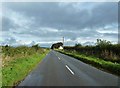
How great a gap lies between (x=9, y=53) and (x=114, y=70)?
18172mm

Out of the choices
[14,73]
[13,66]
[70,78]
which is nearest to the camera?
[70,78]

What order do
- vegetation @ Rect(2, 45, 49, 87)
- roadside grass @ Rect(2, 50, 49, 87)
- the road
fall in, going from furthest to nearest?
vegetation @ Rect(2, 45, 49, 87) < roadside grass @ Rect(2, 50, 49, 87) < the road

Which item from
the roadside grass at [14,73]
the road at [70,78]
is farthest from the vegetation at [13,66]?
the road at [70,78]

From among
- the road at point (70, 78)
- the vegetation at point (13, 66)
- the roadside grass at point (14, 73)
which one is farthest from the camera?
the vegetation at point (13, 66)

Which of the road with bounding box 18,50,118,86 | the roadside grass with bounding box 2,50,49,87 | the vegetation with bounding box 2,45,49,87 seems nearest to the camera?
the road with bounding box 18,50,118,86

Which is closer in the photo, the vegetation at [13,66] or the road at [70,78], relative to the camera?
the road at [70,78]

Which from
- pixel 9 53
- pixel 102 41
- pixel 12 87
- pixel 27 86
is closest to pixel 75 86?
pixel 27 86

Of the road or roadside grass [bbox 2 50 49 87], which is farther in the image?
roadside grass [bbox 2 50 49 87]

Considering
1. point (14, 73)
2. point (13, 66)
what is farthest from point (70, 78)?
point (13, 66)

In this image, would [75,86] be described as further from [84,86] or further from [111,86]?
[111,86]

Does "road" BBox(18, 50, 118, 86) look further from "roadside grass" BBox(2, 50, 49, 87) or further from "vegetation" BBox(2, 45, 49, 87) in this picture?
"vegetation" BBox(2, 45, 49, 87)

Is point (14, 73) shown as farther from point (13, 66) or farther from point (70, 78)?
point (70, 78)

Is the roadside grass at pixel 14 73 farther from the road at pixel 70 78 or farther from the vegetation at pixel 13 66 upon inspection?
the road at pixel 70 78

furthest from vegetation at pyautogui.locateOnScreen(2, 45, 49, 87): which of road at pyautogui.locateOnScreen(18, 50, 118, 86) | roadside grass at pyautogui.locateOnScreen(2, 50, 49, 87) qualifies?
road at pyautogui.locateOnScreen(18, 50, 118, 86)
